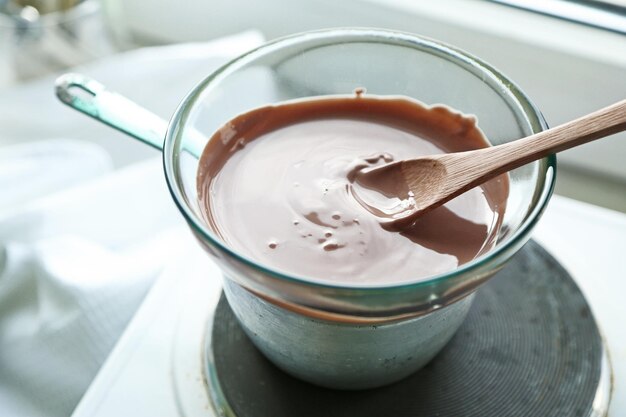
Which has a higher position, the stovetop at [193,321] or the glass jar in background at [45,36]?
the glass jar in background at [45,36]

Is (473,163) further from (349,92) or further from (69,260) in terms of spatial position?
(69,260)

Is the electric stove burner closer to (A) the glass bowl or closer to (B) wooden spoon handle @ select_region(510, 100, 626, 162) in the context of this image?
(A) the glass bowl

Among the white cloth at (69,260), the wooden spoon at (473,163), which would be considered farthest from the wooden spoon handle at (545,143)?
the white cloth at (69,260)

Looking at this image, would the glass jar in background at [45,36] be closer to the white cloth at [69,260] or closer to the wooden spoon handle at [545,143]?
the white cloth at [69,260]

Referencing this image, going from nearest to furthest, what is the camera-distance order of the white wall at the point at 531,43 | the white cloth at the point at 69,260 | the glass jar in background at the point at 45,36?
1. the white cloth at the point at 69,260
2. the white wall at the point at 531,43
3. the glass jar in background at the point at 45,36

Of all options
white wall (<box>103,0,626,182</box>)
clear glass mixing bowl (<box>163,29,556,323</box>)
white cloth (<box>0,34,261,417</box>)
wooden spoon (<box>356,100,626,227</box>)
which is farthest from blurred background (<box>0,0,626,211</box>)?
wooden spoon (<box>356,100,626,227</box>)

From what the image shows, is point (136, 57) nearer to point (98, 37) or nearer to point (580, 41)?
point (98, 37)

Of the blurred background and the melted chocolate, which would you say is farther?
the blurred background
